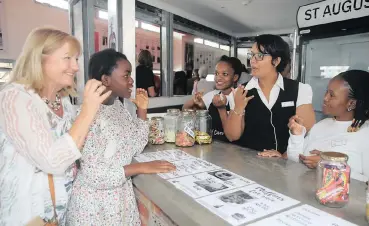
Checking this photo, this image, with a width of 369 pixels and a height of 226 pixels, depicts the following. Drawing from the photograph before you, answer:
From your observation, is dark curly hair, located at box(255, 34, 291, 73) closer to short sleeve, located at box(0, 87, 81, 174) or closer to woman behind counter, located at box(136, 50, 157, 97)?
short sleeve, located at box(0, 87, 81, 174)

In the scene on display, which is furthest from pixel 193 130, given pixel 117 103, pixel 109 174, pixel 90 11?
pixel 90 11

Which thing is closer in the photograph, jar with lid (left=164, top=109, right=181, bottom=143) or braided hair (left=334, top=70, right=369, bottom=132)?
Answer: braided hair (left=334, top=70, right=369, bottom=132)

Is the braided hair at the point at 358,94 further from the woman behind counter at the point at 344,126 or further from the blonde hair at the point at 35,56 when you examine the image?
the blonde hair at the point at 35,56

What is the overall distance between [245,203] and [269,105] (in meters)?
0.84

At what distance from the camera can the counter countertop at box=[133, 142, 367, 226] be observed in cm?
71

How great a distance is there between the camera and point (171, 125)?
1466mm

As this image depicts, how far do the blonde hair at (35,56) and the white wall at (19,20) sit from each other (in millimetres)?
2974

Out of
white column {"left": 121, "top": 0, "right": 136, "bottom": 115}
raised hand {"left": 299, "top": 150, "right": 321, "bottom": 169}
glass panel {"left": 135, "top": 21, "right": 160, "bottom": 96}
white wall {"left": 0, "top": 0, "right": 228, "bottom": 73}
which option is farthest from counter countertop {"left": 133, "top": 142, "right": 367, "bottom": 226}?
glass panel {"left": 135, "top": 21, "right": 160, "bottom": 96}

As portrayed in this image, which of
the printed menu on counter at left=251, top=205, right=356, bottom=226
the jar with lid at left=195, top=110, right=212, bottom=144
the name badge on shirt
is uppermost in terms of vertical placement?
the name badge on shirt

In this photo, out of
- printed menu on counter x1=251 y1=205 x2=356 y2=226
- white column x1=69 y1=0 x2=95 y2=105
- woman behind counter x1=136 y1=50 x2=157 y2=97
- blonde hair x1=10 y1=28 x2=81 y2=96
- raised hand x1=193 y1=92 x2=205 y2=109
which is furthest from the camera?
woman behind counter x1=136 y1=50 x2=157 y2=97

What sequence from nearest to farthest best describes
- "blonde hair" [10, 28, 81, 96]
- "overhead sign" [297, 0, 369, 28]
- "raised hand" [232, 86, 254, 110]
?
"blonde hair" [10, 28, 81, 96] < "raised hand" [232, 86, 254, 110] < "overhead sign" [297, 0, 369, 28]

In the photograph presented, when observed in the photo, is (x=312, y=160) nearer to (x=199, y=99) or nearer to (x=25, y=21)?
(x=199, y=99)

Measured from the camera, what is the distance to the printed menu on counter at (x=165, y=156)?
1178 millimetres

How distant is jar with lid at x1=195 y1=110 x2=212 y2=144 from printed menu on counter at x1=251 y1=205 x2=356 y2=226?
0.77 metres
